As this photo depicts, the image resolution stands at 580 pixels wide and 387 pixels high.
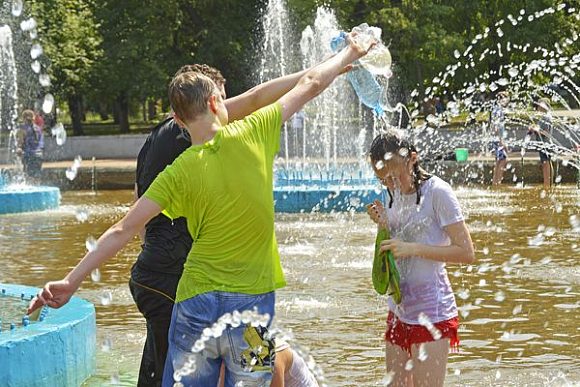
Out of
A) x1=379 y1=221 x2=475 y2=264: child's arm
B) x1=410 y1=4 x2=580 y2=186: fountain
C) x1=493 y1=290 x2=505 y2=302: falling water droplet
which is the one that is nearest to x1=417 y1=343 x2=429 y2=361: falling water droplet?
x1=379 y1=221 x2=475 y2=264: child's arm

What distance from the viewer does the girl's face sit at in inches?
177

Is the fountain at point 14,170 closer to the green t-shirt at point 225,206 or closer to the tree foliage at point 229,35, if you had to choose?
the tree foliage at point 229,35

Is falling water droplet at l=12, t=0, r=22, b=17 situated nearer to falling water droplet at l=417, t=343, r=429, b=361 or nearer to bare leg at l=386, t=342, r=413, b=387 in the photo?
bare leg at l=386, t=342, r=413, b=387

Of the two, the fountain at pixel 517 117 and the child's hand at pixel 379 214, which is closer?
the child's hand at pixel 379 214

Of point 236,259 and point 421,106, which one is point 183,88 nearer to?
point 236,259

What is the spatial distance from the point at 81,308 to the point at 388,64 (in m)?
2.17

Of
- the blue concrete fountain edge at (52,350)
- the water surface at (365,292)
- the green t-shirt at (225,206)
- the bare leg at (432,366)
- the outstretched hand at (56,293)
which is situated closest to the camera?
the outstretched hand at (56,293)

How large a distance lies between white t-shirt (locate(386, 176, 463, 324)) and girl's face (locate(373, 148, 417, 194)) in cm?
5

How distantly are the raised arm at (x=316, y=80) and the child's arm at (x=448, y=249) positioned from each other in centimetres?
73

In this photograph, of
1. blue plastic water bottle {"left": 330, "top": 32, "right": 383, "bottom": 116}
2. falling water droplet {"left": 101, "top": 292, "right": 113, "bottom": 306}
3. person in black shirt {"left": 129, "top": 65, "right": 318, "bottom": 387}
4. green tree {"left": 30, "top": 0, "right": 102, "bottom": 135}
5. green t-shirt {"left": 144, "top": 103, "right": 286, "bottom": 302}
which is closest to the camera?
green t-shirt {"left": 144, "top": 103, "right": 286, "bottom": 302}

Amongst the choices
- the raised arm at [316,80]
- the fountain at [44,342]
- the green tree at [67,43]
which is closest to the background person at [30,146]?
the green tree at [67,43]

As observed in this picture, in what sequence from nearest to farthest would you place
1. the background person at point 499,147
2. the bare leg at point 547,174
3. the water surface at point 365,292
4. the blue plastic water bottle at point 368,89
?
the blue plastic water bottle at point 368,89 → the water surface at point 365,292 → the background person at point 499,147 → the bare leg at point 547,174

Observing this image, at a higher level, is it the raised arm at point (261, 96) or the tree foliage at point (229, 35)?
the tree foliage at point (229, 35)

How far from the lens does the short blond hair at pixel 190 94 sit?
3889 mm
